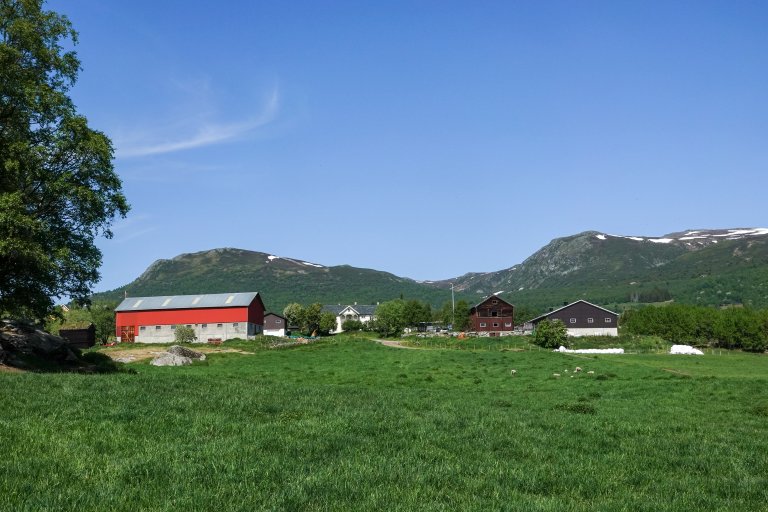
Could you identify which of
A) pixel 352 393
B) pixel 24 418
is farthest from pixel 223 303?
pixel 24 418

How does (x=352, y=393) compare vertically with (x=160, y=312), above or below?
below

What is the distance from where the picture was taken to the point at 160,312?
417 ft

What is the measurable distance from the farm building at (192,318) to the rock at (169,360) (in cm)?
6727

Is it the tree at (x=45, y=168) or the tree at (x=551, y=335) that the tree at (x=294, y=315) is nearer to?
the tree at (x=551, y=335)

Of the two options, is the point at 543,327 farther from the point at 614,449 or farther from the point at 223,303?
the point at 614,449

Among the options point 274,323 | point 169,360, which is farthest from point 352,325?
point 169,360

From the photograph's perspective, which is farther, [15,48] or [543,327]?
[543,327]

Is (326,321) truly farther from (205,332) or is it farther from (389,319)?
(205,332)

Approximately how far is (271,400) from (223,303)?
365ft

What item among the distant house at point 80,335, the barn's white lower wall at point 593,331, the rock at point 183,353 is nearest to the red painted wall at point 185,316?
the distant house at point 80,335

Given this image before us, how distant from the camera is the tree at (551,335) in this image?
312ft

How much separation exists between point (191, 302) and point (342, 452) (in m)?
122

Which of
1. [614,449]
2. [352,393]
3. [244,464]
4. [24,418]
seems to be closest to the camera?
[244,464]

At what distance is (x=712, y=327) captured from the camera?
403 feet
